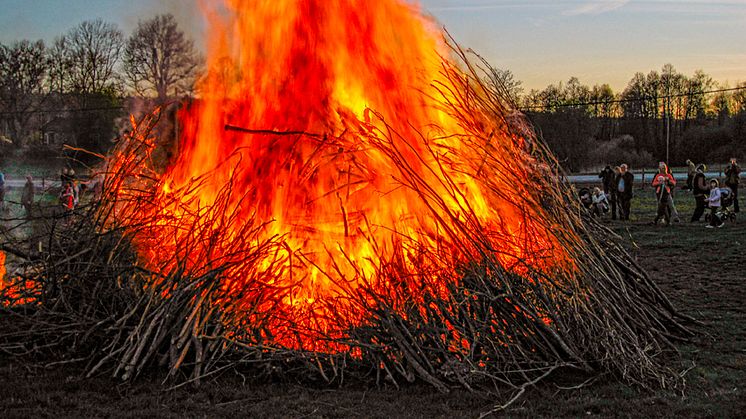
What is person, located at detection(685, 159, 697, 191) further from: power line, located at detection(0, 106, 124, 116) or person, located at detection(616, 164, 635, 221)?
power line, located at detection(0, 106, 124, 116)

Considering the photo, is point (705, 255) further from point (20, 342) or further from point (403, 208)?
point (20, 342)

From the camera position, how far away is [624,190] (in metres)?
19.4

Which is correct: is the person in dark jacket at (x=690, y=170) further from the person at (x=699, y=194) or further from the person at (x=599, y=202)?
the person at (x=599, y=202)

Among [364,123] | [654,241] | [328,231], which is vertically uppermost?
[364,123]

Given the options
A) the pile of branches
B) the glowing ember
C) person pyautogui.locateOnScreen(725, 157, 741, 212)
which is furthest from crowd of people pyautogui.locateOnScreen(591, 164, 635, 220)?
the glowing ember

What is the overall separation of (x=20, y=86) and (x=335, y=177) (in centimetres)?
4687

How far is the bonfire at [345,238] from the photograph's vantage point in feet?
18.0

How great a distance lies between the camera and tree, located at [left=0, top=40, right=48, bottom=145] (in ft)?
150

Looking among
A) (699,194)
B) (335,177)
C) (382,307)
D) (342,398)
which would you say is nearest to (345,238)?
(335,177)

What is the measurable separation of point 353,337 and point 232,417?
1.24m

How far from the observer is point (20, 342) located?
592 cm

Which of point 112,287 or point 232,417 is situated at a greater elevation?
point 112,287

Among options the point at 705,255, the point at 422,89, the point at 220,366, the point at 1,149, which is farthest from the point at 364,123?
the point at 1,149

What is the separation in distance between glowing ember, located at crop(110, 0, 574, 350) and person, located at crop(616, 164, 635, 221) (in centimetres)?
1352
